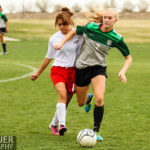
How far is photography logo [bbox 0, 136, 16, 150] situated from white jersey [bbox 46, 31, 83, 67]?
134 cm

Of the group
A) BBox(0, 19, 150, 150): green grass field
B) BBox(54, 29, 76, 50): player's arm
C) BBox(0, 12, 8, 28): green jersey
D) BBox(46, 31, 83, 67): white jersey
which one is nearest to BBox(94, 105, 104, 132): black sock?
BBox(0, 19, 150, 150): green grass field

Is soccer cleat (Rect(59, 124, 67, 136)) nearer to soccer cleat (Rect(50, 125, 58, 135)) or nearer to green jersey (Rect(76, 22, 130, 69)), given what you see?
soccer cleat (Rect(50, 125, 58, 135))

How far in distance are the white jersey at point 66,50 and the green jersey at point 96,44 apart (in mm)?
136

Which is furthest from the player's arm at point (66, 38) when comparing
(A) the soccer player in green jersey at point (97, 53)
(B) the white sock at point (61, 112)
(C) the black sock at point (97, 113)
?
(C) the black sock at point (97, 113)

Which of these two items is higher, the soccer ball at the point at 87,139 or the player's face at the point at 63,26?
the player's face at the point at 63,26

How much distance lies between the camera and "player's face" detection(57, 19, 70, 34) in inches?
243

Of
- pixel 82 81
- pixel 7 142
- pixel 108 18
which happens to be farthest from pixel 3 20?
pixel 7 142

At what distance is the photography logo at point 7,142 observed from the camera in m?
5.41

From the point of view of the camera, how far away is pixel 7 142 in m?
5.68

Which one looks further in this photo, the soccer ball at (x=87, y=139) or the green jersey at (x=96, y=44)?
the green jersey at (x=96, y=44)

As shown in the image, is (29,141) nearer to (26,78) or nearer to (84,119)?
(84,119)

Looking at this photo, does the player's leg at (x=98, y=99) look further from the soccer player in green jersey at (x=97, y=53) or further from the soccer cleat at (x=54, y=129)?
the soccer cleat at (x=54, y=129)

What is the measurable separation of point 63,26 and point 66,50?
0.38 meters

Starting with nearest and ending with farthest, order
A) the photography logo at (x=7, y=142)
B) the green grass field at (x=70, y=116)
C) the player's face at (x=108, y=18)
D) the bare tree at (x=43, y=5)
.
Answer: the photography logo at (x=7, y=142) < the green grass field at (x=70, y=116) < the player's face at (x=108, y=18) < the bare tree at (x=43, y=5)
